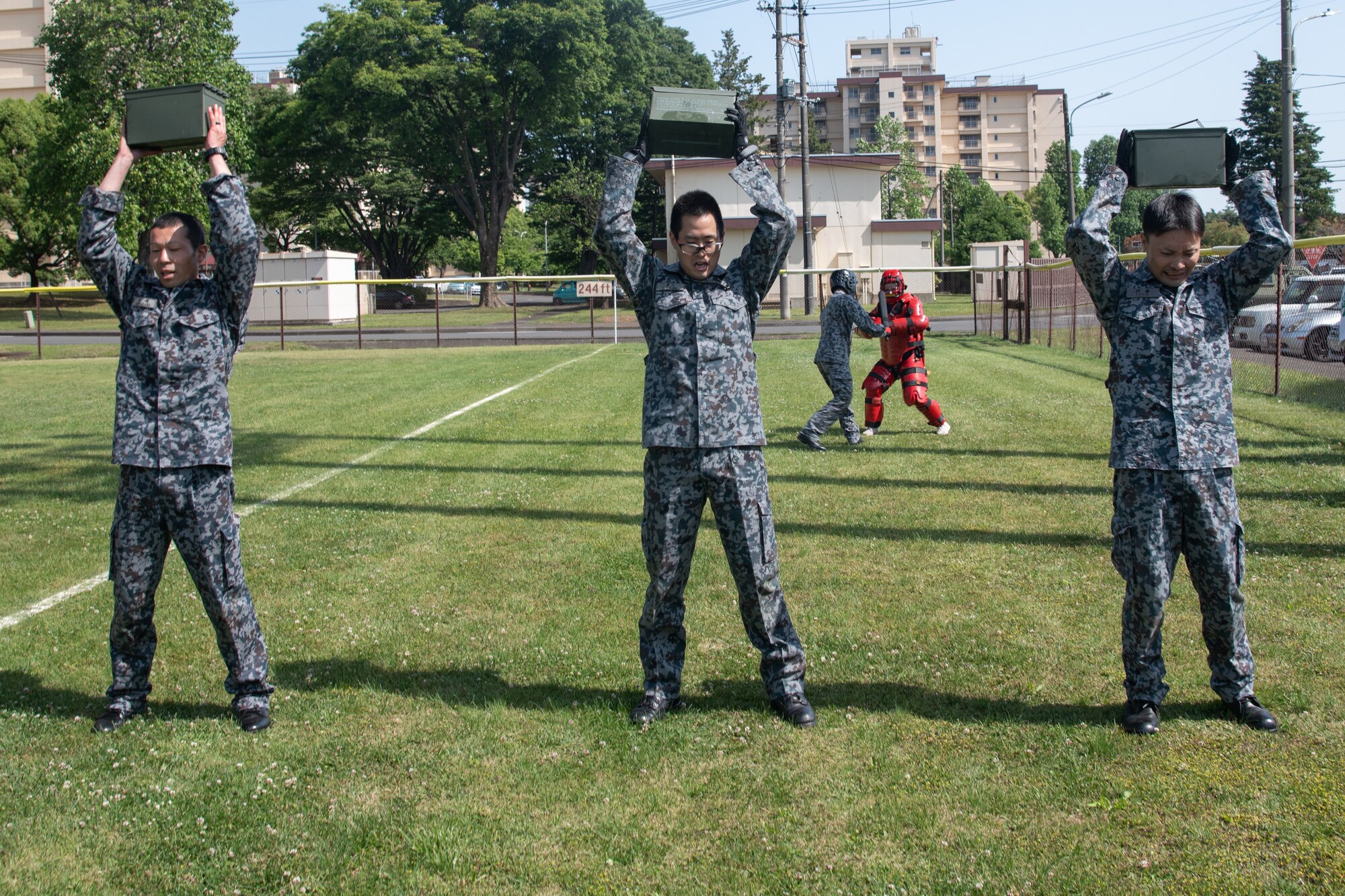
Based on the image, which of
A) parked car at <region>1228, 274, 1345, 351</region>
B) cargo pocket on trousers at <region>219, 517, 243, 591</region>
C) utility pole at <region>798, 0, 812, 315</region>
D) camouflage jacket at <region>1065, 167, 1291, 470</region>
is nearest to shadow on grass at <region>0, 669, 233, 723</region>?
cargo pocket on trousers at <region>219, 517, 243, 591</region>

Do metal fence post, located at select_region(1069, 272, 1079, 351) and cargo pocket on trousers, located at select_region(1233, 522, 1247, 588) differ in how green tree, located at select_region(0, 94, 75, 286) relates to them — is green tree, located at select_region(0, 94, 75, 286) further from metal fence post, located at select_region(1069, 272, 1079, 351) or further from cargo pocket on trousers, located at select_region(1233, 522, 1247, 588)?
cargo pocket on trousers, located at select_region(1233, 522, 1247, 588)

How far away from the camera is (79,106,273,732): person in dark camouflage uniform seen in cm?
424

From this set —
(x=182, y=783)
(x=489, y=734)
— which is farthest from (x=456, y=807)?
(x=182, y=783)

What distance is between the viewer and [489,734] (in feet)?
14.4

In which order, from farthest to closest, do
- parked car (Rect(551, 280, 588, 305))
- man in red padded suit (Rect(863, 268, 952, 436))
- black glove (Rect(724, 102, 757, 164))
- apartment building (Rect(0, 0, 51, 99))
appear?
1. apartment building (Rect(0, 0, 51, 99))
2. parked car (Rect(551, 280, 588, 305))
3. man in red padded suit (Rect(863, 268, 952, 436))
4. black glove (Rect(724, 102, 757, 164))

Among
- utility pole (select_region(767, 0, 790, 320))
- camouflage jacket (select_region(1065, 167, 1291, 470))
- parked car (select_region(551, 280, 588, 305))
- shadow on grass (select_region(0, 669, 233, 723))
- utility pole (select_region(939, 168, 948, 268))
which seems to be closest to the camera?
camouflage jacket (select_region(1065, 167, 1291, 470))

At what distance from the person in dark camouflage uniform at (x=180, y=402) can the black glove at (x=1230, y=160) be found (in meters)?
3.62

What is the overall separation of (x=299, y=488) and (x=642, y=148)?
20.1ft

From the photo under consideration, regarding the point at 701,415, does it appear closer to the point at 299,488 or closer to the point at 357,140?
the point at 299,488

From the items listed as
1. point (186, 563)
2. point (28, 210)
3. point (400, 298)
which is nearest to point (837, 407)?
point (186, 563)

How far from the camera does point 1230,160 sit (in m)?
4.30

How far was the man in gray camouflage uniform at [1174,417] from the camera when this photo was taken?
4.13 meters

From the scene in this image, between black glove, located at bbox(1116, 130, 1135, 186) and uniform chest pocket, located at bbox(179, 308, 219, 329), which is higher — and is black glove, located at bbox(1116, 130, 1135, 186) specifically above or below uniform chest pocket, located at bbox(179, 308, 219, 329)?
above

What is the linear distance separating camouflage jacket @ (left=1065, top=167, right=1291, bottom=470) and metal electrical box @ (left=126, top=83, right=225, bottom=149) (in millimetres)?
3248
